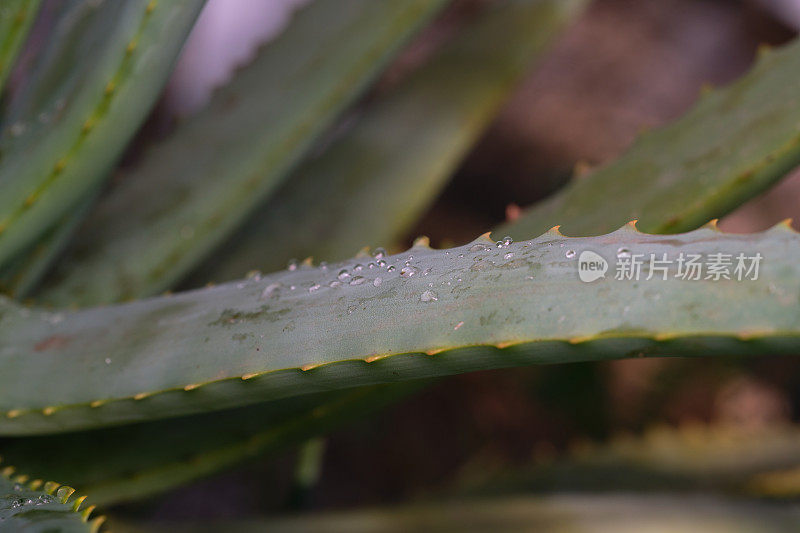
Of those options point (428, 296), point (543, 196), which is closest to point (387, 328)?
point (428, 296)

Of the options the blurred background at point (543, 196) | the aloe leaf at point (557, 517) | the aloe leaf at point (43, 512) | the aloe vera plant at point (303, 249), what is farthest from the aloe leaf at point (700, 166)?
the blurred background at point (543, 196)

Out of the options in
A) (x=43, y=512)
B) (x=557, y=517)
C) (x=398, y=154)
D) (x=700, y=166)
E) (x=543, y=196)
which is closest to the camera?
(x=43, y=512)

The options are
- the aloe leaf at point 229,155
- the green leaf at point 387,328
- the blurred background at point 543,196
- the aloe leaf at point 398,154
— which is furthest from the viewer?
the blurred background at point 543,196

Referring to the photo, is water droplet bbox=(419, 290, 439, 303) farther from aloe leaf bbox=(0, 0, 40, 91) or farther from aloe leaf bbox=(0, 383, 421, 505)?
aloe leaf bbox=(0, 0, 40, 91)

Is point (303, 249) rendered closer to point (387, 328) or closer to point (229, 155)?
point (229, 155)

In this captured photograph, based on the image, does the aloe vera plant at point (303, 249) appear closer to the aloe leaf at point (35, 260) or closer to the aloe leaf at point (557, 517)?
the aloe leaf at point (35, 260)

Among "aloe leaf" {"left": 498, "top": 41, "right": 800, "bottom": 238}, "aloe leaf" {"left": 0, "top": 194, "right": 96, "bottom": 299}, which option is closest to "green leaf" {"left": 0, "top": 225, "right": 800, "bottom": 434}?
"aloe leaf" {"left": 0, "top": 194, "right": 96, "bottom": 299}

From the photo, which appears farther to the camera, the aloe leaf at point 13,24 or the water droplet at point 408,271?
the aloe leaf at point 13,24

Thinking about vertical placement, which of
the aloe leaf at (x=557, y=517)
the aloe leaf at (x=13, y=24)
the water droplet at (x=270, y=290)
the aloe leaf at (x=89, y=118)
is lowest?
the aloe leaf at (x=557, y=517)
